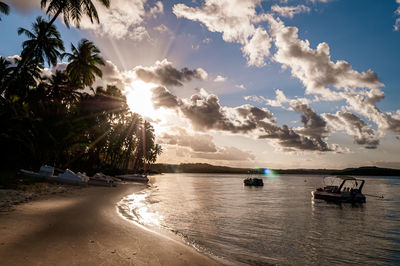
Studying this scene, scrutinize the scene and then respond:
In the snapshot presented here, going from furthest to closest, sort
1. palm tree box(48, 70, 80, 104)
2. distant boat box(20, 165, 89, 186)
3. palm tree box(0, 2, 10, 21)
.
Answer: palm tree box(48, 70, 80, 104)
distant boat box(20, 165, 89, 186)
palm tree box(0, 2, 10, 21)

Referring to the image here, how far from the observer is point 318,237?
46.3 ft

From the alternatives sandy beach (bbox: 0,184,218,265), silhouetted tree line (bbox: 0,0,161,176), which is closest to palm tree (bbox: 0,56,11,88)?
silhouetted tree line (bbox: 0,0,161,176)

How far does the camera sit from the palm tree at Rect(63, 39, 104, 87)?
4316cm

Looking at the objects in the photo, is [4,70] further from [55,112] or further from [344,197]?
[344,197]

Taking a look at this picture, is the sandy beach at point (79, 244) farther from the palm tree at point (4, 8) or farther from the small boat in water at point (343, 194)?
the small boat in water at point (343, 194)

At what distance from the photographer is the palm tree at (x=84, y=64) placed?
142 ft

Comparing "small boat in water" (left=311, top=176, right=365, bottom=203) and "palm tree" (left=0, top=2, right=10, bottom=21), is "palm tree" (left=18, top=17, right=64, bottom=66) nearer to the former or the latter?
"palm tree" (left=0, top=2, right=10, bottom=21)

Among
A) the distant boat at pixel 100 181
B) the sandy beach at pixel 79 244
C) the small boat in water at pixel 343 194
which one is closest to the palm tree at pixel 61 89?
the distant boat at pixel 100 181

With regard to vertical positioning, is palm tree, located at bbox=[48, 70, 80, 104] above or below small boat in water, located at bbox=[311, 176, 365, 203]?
above

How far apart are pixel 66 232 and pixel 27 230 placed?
1.24 m

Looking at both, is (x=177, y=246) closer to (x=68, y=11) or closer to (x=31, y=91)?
(x=68, y=11)

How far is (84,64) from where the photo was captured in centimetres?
4309

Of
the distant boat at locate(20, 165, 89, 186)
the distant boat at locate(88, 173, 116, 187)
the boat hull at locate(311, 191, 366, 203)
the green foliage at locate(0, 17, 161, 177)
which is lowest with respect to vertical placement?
the boat hull at locate(311, 191, 366, 203)

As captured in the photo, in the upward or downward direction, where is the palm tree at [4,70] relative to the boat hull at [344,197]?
upward
